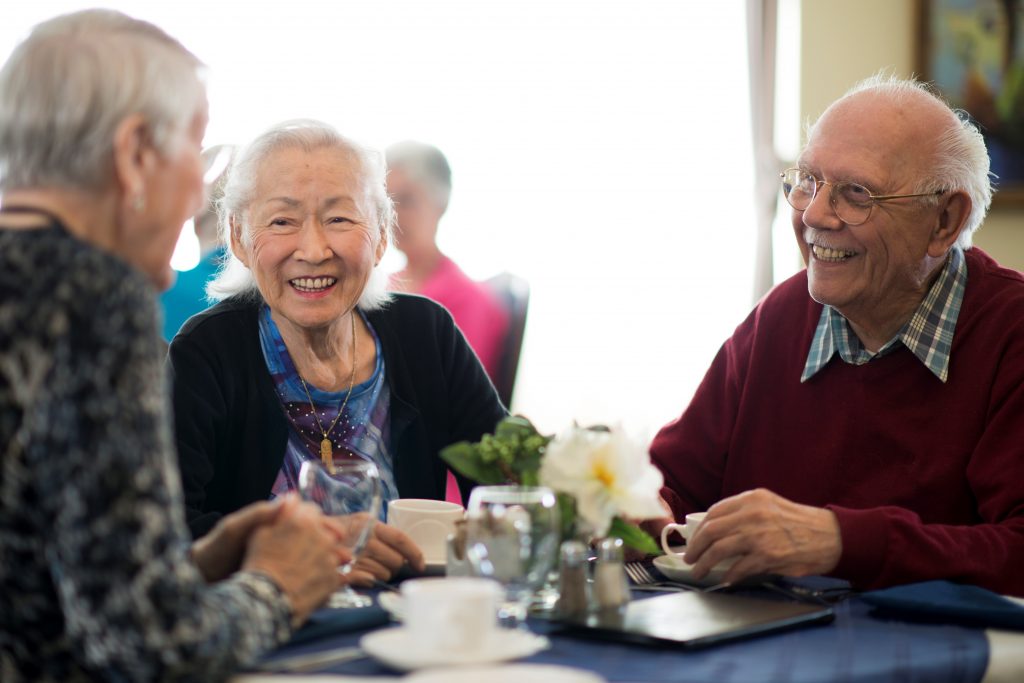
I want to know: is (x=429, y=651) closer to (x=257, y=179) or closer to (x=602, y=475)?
(x=602, y=475)

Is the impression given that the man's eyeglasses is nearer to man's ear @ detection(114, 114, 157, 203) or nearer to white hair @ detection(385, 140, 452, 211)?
man's ear @ detection(114, 114, 157, 203)

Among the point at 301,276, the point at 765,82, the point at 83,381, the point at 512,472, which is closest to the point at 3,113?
the point at 83,381

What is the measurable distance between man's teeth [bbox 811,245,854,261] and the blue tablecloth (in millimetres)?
900

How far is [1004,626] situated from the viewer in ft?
4.83

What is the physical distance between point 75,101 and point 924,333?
150 centimetres

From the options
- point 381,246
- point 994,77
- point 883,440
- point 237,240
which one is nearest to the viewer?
point 883,440

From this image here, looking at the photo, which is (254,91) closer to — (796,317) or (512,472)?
(796,317)

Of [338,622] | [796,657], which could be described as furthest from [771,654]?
[338,622]

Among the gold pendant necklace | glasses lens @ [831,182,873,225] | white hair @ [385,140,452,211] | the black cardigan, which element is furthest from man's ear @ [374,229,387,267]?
white hair @ [385,140,452,211]

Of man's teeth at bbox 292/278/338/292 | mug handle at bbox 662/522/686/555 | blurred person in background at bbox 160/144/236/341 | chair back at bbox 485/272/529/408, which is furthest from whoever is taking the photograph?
chair back at bbox 485/272/529/408

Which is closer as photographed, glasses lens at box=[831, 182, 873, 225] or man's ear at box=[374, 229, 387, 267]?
glasses lens at box=[831, 182, 873, 225]

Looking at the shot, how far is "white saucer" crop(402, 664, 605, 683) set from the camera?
1.10m

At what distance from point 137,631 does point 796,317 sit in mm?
1631

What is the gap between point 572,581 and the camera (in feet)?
4.69
